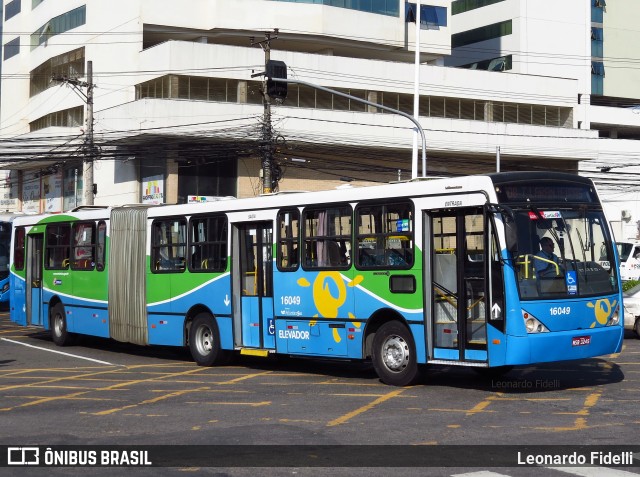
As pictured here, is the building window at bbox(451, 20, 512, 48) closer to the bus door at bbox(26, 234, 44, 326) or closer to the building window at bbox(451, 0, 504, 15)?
the building window at bbox(451, 0, 504, 15)

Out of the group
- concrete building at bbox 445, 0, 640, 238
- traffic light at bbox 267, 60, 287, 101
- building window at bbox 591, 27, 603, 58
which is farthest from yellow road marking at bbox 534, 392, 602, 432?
building window at bbox 591, 27, 603, 58

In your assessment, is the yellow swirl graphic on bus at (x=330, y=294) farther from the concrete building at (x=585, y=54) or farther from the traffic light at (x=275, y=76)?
the concrete building at (x=585, y=54)

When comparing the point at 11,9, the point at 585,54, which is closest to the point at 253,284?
the point at 585,54

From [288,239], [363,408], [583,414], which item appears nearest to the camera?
[583,414]

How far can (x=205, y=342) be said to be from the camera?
18344 millimetres

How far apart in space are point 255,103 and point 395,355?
118ft

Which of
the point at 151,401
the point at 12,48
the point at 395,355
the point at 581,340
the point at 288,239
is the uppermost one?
the point at 12,48

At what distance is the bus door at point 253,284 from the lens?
668 inches

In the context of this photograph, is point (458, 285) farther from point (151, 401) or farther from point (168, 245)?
point (168, 245)

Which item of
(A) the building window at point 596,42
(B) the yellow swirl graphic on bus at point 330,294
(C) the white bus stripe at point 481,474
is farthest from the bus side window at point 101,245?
(A) the building window at point 596,42

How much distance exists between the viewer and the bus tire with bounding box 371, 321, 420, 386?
14.3 m

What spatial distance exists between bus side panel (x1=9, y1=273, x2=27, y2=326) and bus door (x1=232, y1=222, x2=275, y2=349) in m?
8.53

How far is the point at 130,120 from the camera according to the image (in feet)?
155

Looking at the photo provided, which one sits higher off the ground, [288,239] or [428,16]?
[428,16]
